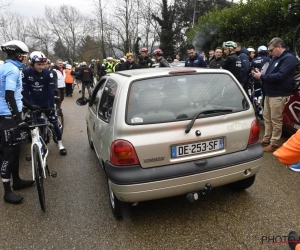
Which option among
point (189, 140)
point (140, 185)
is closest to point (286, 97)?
point (189, 140)

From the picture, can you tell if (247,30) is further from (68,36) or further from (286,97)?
(68,36)

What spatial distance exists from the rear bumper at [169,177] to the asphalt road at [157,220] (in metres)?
0.43

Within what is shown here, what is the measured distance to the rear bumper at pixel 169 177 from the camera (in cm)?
251

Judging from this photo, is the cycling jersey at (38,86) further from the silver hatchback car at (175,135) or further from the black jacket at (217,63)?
the black jacket at (217,63)

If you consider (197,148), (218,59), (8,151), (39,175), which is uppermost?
(218,59)

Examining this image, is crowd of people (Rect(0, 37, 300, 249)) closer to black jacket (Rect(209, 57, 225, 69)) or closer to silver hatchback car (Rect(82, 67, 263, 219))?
black jacket (Rect(209, 57, 225, 69))

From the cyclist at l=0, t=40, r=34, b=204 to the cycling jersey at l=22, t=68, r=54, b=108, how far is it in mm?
1446

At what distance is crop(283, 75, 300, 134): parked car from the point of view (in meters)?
4.72

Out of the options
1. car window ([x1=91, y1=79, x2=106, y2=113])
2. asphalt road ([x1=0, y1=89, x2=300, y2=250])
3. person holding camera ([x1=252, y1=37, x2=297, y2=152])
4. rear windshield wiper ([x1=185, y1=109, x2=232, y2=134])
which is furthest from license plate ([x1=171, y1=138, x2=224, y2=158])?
person holding camera ([x1=252, y1=37, x2=297, y2=152])

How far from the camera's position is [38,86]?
15.7 feet

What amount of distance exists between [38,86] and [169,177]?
3325mm

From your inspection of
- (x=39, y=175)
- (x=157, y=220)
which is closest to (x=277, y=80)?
(x=157, y=220)

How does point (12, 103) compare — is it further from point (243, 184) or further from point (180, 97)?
point (243, 184)

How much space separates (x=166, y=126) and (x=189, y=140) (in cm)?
26
